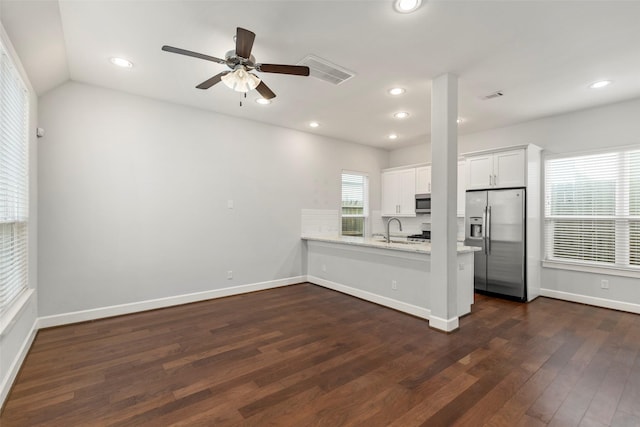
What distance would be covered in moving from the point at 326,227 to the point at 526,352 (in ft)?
12.2

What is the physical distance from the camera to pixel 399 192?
21.3 ft

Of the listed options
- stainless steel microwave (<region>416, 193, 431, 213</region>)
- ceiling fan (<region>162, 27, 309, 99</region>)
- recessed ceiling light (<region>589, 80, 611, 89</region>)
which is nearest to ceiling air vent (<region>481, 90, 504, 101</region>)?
recessed ceiling light (<region>589, 80, 611, 89</region>)

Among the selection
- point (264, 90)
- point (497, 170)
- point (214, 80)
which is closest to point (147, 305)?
point (214, 80)

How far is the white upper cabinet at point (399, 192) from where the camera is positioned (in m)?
6.27

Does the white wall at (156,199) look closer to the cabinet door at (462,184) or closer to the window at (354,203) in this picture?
the window at (354,203)

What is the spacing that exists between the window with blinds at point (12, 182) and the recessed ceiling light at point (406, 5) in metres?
2.75

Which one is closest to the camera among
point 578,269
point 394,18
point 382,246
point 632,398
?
point 632,398

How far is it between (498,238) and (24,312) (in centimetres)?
574

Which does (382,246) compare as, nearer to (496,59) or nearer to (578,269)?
(496,59)

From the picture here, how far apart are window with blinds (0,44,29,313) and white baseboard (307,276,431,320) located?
3738 millimetres

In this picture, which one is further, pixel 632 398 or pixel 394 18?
pixel 394 18

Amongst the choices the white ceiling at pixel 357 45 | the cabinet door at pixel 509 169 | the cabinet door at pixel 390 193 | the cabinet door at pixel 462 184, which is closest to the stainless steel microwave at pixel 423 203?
the cabinet door at pixel 390 193

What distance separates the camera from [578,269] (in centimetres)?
441

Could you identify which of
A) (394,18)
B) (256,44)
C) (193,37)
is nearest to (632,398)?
(394,18)
